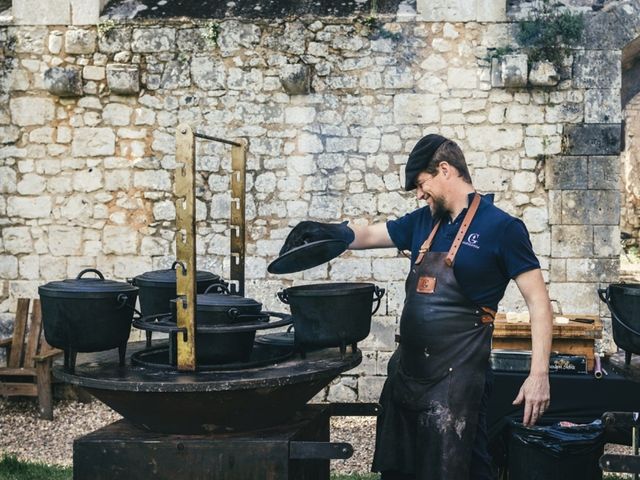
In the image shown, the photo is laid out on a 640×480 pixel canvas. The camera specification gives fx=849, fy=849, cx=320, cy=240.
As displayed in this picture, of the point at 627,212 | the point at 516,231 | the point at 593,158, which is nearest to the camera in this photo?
the point at 516,231

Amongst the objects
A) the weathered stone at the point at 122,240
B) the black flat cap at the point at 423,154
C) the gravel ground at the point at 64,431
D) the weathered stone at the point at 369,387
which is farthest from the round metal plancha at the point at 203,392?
the weathered stone at the point at 122,240

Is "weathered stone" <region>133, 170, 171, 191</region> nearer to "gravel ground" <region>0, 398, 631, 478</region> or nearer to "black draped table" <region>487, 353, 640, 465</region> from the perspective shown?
"gravel ground" <region>0, 398, 631, 478</region>

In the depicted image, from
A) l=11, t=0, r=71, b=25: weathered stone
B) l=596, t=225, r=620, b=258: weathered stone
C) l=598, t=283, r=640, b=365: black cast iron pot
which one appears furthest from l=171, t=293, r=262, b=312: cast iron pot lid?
l=11, t=0, r=71, b=25: weathered stone

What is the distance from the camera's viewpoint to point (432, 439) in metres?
3.48

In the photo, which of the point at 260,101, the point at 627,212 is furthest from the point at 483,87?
the point at 627,212

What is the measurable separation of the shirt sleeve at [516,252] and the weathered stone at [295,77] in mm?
4035

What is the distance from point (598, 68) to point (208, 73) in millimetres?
3309

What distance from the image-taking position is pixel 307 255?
Answer: 381 cm

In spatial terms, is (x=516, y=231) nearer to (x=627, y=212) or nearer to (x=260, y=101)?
(x=260, y=101)

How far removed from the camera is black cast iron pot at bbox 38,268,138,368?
341 centimetres

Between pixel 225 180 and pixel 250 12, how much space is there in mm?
1484

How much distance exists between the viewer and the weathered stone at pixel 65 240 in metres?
7.52

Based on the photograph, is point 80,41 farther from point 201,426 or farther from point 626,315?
point 626,315

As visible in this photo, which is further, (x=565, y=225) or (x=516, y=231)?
(x=565, y=225)
